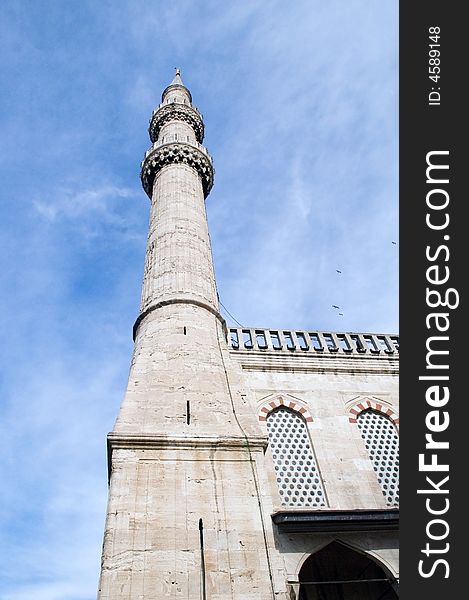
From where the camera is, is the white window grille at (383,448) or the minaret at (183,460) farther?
the white window grille at (383,448)

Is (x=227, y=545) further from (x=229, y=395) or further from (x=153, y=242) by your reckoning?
(x=153, y=242)

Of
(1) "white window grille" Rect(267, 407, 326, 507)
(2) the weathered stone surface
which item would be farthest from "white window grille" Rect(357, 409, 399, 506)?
(1) "white window grille" Rect(267, 407, 326, 507)

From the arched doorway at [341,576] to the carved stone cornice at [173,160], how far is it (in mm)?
11804

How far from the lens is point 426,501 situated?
221 inches

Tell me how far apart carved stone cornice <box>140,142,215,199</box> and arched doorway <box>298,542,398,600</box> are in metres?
11.8

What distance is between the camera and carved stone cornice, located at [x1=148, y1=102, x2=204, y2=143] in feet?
63.9

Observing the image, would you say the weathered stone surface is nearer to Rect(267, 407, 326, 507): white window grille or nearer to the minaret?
the minaret

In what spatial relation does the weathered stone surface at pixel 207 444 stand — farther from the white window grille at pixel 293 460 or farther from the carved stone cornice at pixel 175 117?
the carved stone cornice at pixel 175 117

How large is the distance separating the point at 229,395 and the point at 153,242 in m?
5.69

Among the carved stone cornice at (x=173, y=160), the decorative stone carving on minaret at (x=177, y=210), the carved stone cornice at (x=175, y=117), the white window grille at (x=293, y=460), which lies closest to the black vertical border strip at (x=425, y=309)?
the white window grille at (x=293, y=460)

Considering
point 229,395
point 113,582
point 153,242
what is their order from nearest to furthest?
point 113,582 < point 229,395 < point 153,242

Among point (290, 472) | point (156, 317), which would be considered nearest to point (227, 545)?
point (290, 472)

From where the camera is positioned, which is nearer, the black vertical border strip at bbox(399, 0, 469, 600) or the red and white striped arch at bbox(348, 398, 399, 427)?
the black vertical border strip at bbox(399, 0, 469, 600)

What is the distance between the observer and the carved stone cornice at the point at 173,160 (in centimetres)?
1670
